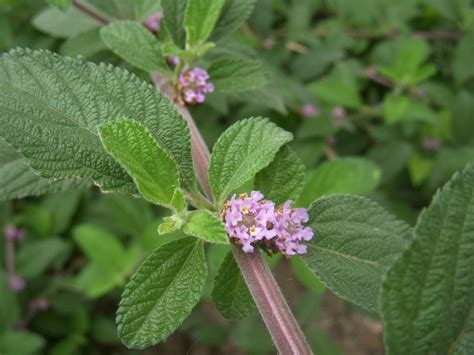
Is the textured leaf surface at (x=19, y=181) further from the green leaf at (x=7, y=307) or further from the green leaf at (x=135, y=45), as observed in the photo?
the green leaf at (x=7, y=307)

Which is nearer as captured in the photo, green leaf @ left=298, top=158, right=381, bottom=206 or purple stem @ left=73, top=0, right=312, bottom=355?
purple stem @ left=73, top=0, right=312, bottom=355

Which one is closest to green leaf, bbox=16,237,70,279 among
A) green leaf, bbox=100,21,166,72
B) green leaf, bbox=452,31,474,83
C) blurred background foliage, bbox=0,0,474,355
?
blurred background foliage, bbox=0,0,474,355

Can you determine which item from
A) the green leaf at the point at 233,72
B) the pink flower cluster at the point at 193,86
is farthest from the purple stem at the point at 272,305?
the green leaf at the point at 233,72

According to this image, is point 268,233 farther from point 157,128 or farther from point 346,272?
point 157,128

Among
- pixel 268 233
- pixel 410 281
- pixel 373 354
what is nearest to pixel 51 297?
pixel 373 354

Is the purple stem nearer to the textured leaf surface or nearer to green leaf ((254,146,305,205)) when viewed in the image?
green leaf ((254,146,305,205))

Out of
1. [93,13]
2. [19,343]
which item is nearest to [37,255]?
[19,343]

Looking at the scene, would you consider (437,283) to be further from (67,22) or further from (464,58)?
(464,58)
